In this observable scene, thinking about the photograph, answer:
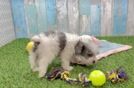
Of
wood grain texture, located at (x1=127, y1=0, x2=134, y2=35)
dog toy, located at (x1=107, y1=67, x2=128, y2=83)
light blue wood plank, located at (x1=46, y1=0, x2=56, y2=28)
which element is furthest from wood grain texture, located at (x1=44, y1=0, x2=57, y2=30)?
dog toy, located at (x1=107, y1=67, x2=128, y2=83)

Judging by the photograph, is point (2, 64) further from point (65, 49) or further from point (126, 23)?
point (126, 23)

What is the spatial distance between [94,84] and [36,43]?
532mm

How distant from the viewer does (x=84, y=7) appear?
9.57ft

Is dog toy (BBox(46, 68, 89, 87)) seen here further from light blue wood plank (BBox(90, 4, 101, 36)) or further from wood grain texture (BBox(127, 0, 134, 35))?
wood grain texture (BBox(127, 0, 134, 35))

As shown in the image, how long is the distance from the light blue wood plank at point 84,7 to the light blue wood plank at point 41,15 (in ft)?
1.60

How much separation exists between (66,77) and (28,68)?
42 cm

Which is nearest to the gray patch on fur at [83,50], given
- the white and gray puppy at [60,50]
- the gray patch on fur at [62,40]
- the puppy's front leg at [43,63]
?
the white and gray puppy at [60,50]

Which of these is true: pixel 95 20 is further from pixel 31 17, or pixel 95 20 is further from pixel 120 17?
pixel 31 17

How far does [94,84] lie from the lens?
1494 millimetres

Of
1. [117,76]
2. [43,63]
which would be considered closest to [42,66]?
[43,63]

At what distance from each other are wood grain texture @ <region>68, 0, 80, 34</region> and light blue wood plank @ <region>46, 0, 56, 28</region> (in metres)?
0.21

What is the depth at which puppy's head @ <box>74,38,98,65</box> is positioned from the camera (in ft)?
5.87

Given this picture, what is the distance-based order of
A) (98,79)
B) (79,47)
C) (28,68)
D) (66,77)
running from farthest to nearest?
(28,68), (79,47), (66,77), (98,79)

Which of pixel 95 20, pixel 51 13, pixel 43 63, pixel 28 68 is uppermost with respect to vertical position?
pixel 51 13
